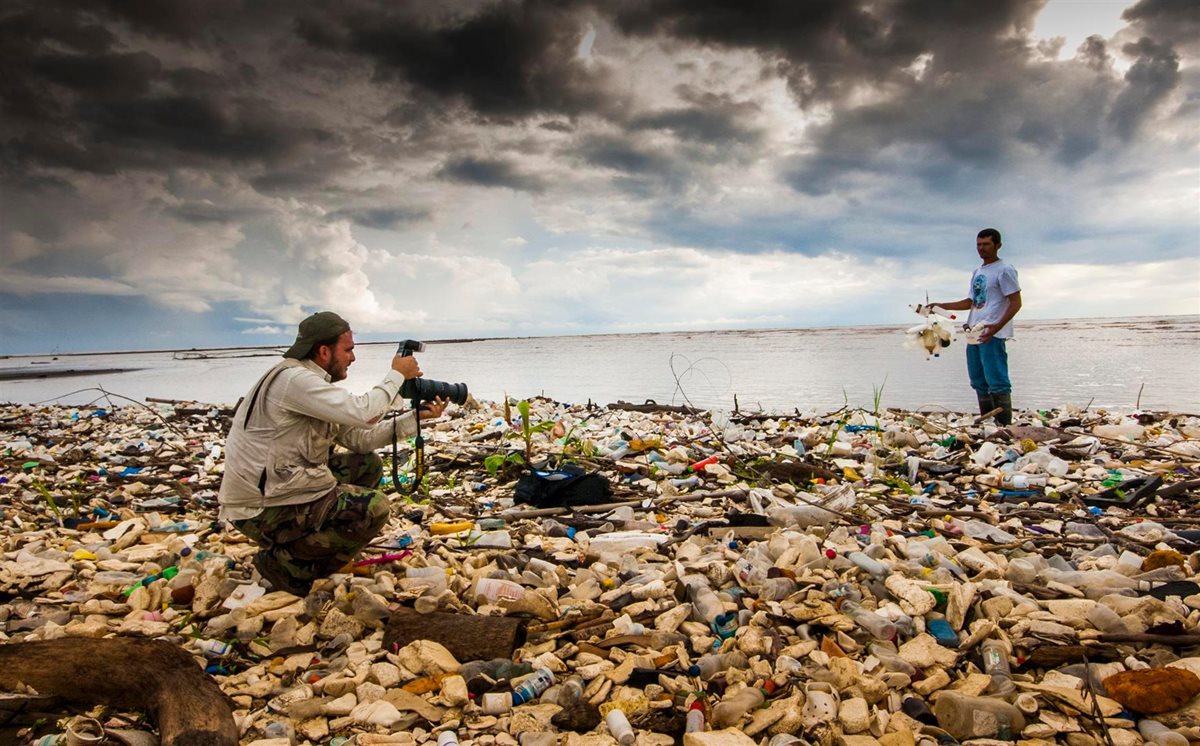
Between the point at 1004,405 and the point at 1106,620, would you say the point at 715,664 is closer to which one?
the point at 1106,620

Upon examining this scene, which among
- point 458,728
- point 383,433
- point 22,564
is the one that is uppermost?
point 383,433

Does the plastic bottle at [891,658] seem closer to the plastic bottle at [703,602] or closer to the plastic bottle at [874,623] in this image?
the plastic bottle at [874,623]

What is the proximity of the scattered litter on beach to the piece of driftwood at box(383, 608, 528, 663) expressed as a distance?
0.4 inches

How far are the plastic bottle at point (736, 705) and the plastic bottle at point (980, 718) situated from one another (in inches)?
23.8

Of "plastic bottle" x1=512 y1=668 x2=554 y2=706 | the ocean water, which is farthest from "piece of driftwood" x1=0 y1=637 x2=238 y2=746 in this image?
the ocean water

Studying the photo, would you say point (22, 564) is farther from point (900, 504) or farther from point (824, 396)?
point (824, 396)

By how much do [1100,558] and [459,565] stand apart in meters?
3.50

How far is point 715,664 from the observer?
2467mm

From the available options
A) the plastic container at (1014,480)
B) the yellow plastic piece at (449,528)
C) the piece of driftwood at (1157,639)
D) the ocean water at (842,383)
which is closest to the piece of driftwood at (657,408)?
the ocean water at (842,383)

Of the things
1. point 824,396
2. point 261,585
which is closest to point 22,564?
point 261,585

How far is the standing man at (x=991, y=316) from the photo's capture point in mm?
6973

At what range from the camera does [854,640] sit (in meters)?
2.59

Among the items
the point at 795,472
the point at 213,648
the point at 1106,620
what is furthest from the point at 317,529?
the point at 795,472

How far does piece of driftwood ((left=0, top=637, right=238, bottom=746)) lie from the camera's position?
2.12 m
